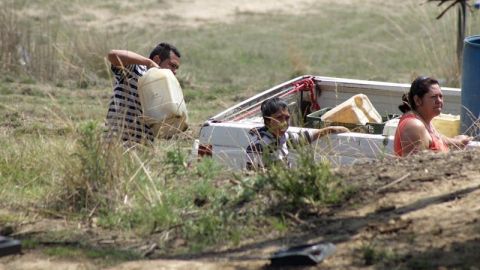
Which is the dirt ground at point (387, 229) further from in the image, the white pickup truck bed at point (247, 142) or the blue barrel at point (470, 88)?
the blue barrel at point (470, 88)

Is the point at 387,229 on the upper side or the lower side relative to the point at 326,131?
lower

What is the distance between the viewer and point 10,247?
20.5 ft

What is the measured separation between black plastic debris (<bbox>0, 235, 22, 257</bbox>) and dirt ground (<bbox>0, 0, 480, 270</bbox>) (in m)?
0.04

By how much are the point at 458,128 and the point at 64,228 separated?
11.3ft

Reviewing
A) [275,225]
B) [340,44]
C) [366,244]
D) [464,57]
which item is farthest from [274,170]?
[340,44]

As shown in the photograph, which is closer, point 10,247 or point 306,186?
point 10,247

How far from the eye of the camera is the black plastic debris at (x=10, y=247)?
6.21 m

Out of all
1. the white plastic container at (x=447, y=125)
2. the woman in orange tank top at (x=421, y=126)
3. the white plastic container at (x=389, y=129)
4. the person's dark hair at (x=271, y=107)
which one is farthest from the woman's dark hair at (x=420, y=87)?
the person's dark hair at (x=271, y=107)

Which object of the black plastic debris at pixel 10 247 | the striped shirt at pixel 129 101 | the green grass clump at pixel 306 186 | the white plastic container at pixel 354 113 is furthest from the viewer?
the striped shirt at pixel 129 101

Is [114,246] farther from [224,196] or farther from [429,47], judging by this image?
[429,47]

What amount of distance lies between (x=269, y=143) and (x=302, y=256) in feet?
7.36

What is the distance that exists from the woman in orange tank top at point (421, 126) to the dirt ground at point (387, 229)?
658 mm

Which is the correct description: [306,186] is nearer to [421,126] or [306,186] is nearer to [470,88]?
[421,126]

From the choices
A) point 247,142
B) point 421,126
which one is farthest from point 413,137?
point 247,142
